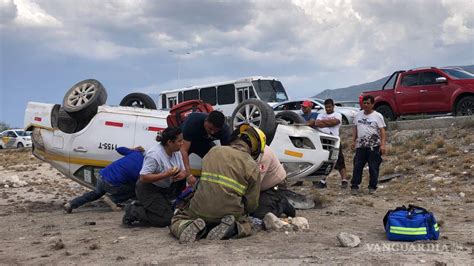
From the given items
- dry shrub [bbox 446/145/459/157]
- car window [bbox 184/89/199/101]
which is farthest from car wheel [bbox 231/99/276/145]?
car window [bbox 184/89/199/101]

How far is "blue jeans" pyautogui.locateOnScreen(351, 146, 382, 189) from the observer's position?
8259mm

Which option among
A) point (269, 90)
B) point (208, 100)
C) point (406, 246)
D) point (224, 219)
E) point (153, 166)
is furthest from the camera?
point (208, 100)

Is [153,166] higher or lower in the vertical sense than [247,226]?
higher

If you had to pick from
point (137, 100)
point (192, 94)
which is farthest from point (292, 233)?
point (192, 94)

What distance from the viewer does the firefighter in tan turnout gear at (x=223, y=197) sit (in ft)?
16.5

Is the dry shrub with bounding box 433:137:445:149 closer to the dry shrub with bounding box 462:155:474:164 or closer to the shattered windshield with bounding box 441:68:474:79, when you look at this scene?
the dry shrub with bounding box 462:155:474:164

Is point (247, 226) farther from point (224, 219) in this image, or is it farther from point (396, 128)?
point (396, 128)

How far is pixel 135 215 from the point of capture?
6.05m

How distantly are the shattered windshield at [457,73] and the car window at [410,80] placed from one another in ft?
2.52

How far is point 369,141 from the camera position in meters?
8.27

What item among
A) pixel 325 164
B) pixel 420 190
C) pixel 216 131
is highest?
pixel 216 131

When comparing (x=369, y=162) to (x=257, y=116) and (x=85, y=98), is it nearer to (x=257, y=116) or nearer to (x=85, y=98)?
(x=257, y=116)

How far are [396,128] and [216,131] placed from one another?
9670mm

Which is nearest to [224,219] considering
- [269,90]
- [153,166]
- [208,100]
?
[153,166]
